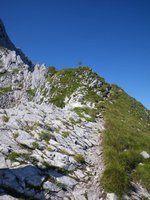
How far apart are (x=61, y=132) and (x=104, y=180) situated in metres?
9.03

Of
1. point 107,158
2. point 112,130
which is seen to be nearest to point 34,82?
point 112,130

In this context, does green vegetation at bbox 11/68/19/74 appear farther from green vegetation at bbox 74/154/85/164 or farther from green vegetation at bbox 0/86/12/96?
green vegetation at bbox 74/154/85/164

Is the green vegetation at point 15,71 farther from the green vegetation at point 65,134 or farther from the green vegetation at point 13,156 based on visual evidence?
the green vegetation at point 13,156

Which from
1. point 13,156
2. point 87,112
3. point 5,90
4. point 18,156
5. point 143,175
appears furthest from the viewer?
point 5,90

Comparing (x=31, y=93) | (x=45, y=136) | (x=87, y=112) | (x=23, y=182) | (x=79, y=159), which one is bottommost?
(x=23, y=182)

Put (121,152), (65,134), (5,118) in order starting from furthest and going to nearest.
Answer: (65,134) < (5,118) < (121,152)

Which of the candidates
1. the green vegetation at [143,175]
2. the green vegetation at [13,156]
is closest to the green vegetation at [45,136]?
the green vegetation at [13,156]

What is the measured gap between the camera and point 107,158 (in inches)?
832

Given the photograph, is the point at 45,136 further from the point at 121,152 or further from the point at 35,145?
the point at 121,152

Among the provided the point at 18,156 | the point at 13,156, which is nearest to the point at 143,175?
the point at 18,156

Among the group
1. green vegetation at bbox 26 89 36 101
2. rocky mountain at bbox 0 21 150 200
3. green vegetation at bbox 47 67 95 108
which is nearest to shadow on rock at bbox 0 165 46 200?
rocky mountain at bbox 0 21 150 200

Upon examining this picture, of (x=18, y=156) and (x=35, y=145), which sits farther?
(x=35, y=145)

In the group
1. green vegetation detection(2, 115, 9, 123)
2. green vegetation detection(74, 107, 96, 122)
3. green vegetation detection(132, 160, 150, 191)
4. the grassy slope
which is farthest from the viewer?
green vegetation detection(74, 107, 96, 122)

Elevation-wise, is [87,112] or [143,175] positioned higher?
[87,112]
